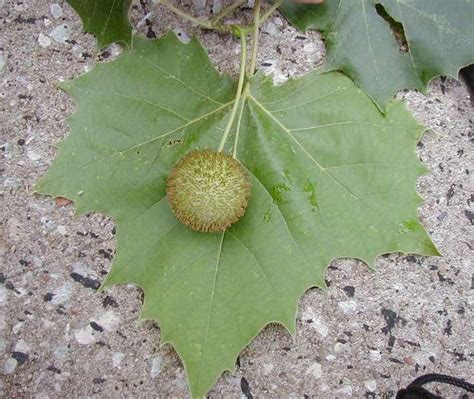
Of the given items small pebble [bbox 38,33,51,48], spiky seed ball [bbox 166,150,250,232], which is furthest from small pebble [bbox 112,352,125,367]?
small pebble [bbox 38,33,51,48]

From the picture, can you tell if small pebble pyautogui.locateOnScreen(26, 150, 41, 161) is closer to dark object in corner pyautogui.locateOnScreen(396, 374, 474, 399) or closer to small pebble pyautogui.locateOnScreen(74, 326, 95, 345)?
small pebble pyautogui.locateOnScreen(74, 326, 95, 345)

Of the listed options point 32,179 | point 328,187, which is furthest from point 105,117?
point 328,187

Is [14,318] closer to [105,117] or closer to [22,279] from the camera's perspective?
[22,279]

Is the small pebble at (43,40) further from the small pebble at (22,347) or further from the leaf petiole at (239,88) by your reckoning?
the small pebble at (22,347)

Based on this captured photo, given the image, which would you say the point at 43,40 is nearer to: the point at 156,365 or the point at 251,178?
the point at 251,178

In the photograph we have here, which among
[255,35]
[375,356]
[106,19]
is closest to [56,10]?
[106,19]

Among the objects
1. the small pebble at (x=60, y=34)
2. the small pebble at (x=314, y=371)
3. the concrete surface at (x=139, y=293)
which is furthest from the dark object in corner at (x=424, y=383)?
the small pebble at (x=60, y=34)

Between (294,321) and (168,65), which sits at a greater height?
(168,65)

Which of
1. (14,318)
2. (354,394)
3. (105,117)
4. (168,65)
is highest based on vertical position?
(168,65)
